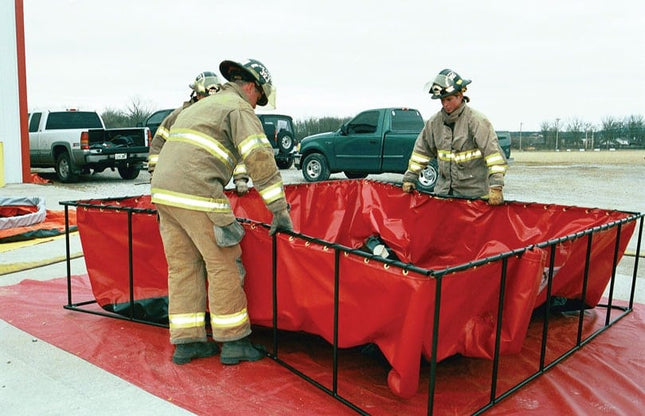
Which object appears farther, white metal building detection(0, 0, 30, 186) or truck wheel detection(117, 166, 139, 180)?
truck wheel detection(117, 166, 139, 180)

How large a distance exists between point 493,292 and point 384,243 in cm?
276

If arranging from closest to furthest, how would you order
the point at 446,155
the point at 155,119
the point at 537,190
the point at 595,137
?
the point at 446,155
the point at 537,190
the point at 155,119
the point at 595,137

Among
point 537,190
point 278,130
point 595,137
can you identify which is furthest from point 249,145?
point 595,137

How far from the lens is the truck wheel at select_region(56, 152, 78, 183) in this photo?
14.2 meters

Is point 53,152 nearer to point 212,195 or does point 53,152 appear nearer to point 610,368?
point 212,195

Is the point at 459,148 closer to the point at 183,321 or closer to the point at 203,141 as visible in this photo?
the point at 203,141

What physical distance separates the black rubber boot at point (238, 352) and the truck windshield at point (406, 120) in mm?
10601

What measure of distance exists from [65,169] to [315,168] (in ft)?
21.4

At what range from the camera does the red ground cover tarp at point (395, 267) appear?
8.50ft

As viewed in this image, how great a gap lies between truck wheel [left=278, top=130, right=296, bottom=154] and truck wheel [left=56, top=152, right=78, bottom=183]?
645 cm

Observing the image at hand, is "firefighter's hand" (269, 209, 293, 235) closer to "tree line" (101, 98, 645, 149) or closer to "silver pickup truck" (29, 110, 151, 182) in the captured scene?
"silver pickup truck" (29, 110, 151, 182)

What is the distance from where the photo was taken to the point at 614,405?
2867 mm

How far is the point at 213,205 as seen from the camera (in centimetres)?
314

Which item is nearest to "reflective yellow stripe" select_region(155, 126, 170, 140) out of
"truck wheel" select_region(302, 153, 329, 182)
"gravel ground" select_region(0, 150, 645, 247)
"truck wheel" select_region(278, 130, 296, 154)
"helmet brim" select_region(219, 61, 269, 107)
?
"helmet brim" select_region(219, 61, 269, 107)
